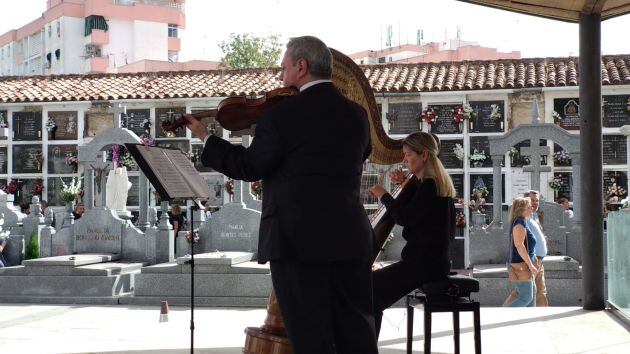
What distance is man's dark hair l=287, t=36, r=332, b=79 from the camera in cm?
371

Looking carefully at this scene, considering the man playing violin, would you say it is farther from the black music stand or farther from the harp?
the black music stand

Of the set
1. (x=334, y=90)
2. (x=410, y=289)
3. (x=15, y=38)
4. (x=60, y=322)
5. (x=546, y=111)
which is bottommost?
(x=60, y=322)

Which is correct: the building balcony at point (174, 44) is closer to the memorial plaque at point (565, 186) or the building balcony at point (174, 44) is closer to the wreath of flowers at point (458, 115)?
the wreath of flowers at point (458, 115)

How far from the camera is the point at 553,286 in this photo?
12.0 m

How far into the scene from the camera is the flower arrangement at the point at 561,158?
20694mm

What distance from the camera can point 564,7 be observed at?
7.98m

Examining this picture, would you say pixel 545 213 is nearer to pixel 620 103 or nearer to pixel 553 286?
pixel 553 286

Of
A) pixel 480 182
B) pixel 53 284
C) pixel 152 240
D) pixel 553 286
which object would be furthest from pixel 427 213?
pixel 480 182

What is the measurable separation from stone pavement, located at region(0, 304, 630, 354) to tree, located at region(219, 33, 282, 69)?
30014 mm

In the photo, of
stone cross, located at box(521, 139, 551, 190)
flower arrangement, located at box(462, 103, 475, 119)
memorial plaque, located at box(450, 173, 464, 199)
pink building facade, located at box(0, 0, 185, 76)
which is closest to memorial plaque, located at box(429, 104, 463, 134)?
flower arrangement, located at box(462, 103, 475, 119)

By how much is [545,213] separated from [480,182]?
7712 millimetres

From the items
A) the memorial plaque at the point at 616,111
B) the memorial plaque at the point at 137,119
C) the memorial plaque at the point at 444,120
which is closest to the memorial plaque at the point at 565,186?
the memorial plaque at the point at 616,111

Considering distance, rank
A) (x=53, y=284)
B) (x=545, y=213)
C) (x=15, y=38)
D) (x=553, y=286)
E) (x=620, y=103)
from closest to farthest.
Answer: (x=553, y=286), (x=53, y=284), (x=545, y=213), (x=620, y=103), (x=15, y=38)

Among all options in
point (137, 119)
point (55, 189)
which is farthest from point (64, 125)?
point (137, 119)
